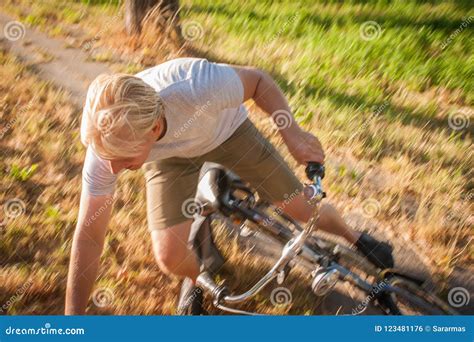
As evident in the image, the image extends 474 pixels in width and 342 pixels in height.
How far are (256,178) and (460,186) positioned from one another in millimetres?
1407

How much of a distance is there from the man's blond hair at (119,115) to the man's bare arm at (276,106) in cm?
48

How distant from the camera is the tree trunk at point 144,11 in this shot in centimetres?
427

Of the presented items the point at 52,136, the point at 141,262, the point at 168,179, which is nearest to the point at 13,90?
the point at 52,136

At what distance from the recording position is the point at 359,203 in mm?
3145

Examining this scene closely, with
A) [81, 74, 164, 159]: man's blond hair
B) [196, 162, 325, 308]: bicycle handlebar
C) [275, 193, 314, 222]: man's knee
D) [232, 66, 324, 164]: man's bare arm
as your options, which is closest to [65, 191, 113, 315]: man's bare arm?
[81, 74, 164, 159]: man's blond hair

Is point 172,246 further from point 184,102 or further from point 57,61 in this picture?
point 57,61

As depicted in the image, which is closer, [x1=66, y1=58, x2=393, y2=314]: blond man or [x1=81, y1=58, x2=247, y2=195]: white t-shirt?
[x1=66, y1=58, x2=393, y2=314]: blond man

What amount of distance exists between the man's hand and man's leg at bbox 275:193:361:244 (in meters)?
0.40

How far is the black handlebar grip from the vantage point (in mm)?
2025

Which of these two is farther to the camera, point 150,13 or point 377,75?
point 150,13

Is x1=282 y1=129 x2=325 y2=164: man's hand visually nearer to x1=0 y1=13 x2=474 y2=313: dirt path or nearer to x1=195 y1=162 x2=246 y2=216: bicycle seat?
x1=195 y1=162 x2=246 y2=216: bicycle seat

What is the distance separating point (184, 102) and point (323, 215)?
960mm

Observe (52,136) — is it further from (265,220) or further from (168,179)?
(265,220)

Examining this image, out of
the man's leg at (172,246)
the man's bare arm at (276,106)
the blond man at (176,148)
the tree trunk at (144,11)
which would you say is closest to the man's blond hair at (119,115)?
the blond man at (176,148)
